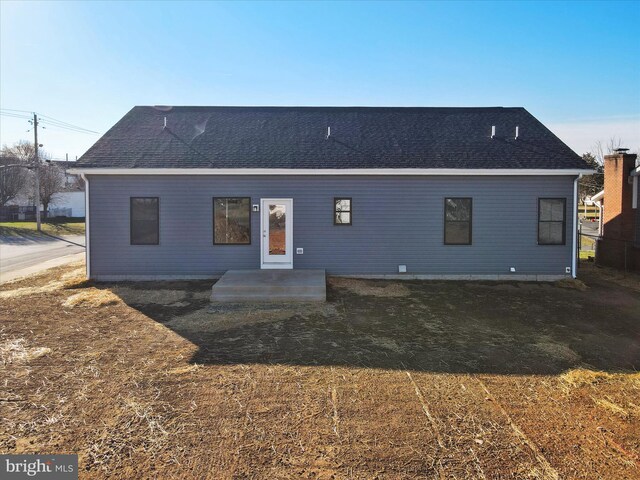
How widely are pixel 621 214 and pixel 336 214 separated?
9.74 m

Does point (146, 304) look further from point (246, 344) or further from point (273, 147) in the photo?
point (273, 147)

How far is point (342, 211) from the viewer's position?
35.7ft

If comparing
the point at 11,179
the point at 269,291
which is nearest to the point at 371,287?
the point at 269,291

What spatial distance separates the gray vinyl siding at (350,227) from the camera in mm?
10773

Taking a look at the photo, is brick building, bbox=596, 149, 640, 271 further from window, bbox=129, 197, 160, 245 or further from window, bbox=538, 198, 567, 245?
window, bbox=129, 197, 160, 245

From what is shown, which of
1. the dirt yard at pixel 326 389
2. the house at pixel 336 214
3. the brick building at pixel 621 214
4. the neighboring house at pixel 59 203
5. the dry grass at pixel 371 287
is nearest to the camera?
the dirt yard at pixel 326 389

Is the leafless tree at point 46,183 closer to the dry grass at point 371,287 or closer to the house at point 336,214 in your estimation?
the house at point 336,214

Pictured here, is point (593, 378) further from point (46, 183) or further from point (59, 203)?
point (59, 203)

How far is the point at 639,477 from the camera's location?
3074 mm

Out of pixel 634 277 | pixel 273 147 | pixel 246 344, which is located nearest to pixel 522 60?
pixel 634 277

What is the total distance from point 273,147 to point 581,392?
30.2 feet

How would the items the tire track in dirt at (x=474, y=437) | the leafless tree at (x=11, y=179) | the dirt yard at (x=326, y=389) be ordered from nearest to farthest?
the tire track in dirt at (x=474, y=437) → the dirt yard at (x=326, y=389) → the leafless tree at (x=11, y=179)

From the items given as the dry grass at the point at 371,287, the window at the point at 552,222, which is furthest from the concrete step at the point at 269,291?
the window at the point at 552,222

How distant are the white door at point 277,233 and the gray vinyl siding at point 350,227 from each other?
0.19 metres
